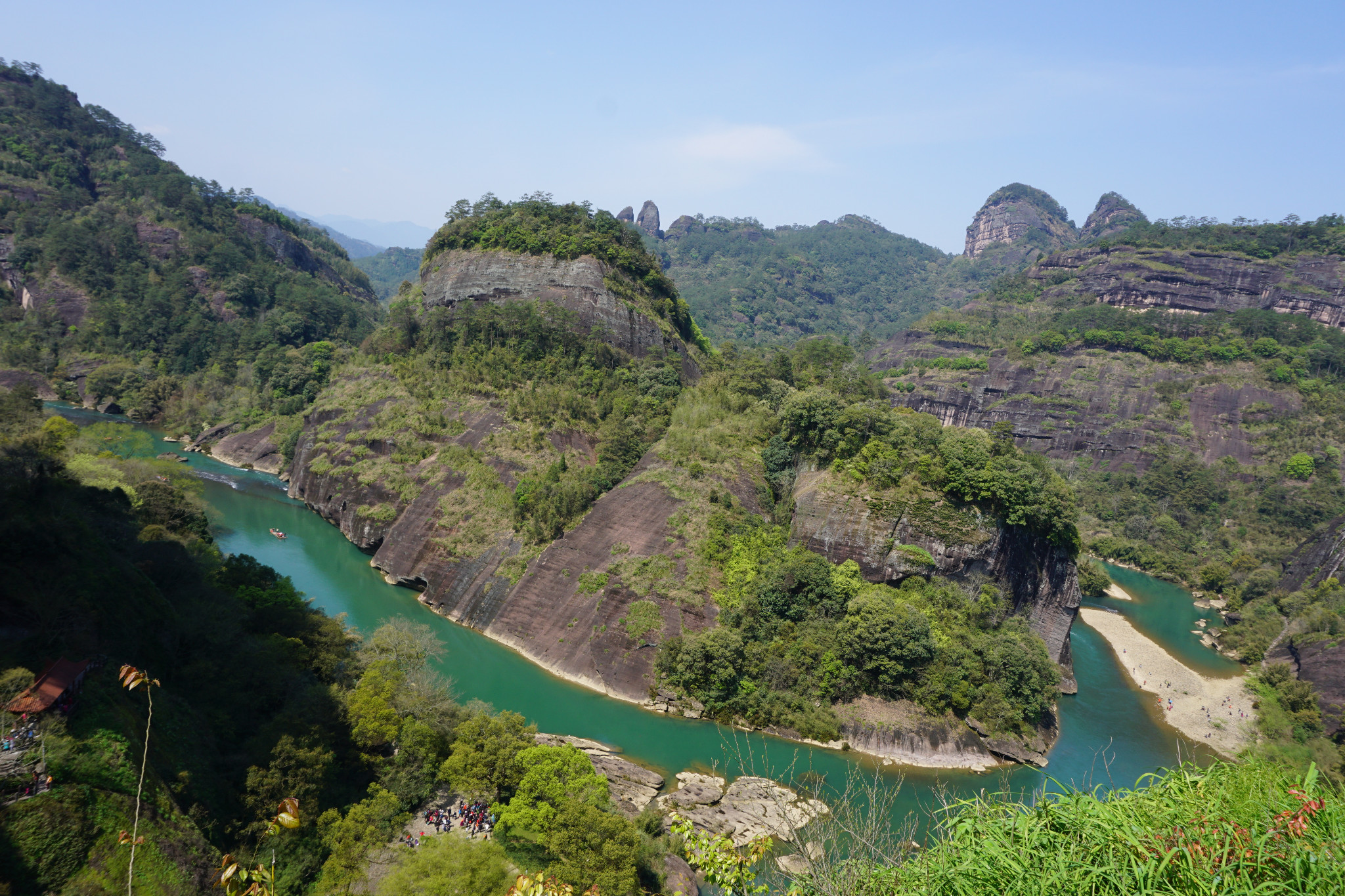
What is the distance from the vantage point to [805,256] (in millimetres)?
163000

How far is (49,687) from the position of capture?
12031mm

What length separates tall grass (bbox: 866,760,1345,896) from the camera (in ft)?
18.6

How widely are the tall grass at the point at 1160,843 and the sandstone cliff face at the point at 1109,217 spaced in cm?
17761

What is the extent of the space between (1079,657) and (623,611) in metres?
27.2

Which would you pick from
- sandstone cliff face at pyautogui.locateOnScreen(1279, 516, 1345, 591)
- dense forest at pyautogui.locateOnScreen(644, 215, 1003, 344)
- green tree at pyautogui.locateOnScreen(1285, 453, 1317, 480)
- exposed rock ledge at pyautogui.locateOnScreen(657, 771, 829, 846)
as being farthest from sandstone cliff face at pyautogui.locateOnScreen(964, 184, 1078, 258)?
exposed rock ledge at pyautogui.locateOnScreen(657, 771, 829, 846)

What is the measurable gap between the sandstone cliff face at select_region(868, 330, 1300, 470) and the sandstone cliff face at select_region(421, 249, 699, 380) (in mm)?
37610

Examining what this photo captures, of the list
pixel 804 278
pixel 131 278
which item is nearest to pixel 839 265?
pixel 804 278

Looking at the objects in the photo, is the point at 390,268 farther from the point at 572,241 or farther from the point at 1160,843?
the point at 1160,843

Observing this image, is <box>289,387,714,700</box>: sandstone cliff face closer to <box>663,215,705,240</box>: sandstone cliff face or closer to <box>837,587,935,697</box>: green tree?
<box>837,587,935,697</box>: green tree

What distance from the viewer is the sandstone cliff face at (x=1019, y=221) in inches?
6954

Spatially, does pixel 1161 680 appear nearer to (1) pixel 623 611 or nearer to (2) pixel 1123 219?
(1) pixel 623 611

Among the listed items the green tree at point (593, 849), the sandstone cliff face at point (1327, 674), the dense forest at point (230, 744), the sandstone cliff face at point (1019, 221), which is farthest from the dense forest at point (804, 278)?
the green tree at point (593, 849)

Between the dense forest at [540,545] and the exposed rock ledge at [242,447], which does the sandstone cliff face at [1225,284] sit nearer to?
the dense forest at [540,545]

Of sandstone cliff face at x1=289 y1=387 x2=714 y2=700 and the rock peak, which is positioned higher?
the rock peak
